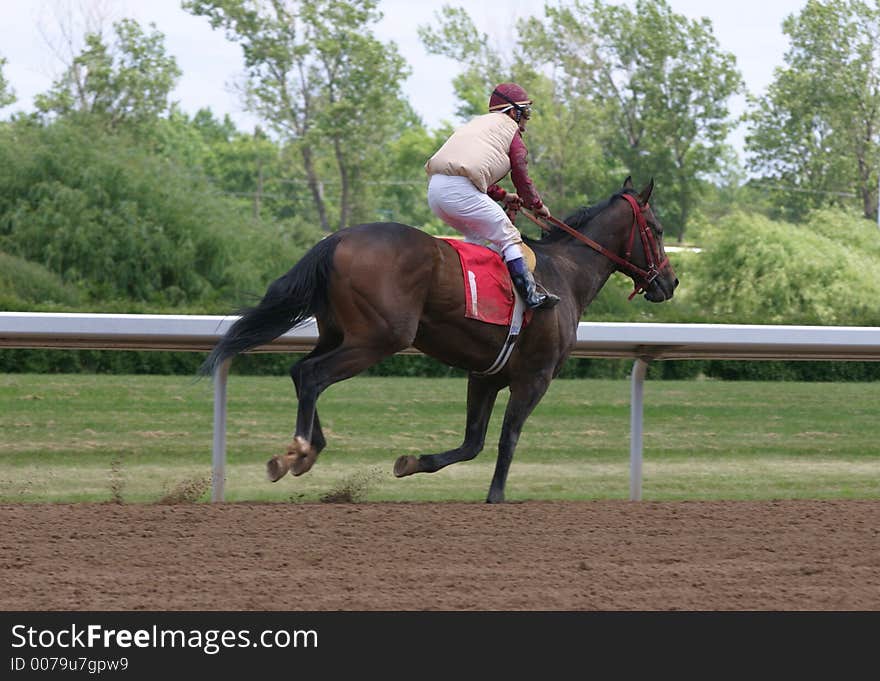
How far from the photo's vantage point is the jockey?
6.41m

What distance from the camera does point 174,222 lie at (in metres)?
21.3

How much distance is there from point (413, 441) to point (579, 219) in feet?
9.66

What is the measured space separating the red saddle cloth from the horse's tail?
65 cm

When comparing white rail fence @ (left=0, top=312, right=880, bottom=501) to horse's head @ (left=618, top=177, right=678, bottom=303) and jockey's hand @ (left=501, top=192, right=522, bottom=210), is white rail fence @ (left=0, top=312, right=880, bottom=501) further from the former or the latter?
jockey's hand @ (left=501, top=192, right=522, bottom=210)

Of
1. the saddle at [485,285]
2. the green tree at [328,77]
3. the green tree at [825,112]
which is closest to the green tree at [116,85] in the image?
the green tree at [328,77]

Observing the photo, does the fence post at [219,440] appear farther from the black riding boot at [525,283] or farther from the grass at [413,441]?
the black riding boot at [525,283]

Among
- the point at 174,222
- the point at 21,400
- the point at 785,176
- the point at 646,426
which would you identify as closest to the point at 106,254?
the point at 174,222

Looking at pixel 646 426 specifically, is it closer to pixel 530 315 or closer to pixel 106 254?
pixel 530 315

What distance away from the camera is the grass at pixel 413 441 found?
26.8ft

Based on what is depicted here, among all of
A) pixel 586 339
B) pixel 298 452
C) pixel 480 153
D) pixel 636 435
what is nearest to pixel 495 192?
pixel 480 153

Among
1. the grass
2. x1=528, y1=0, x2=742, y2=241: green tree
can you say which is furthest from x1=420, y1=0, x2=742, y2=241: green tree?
the grass

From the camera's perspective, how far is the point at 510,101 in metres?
6.66

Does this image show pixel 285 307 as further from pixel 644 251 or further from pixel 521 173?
pixel 644 251
